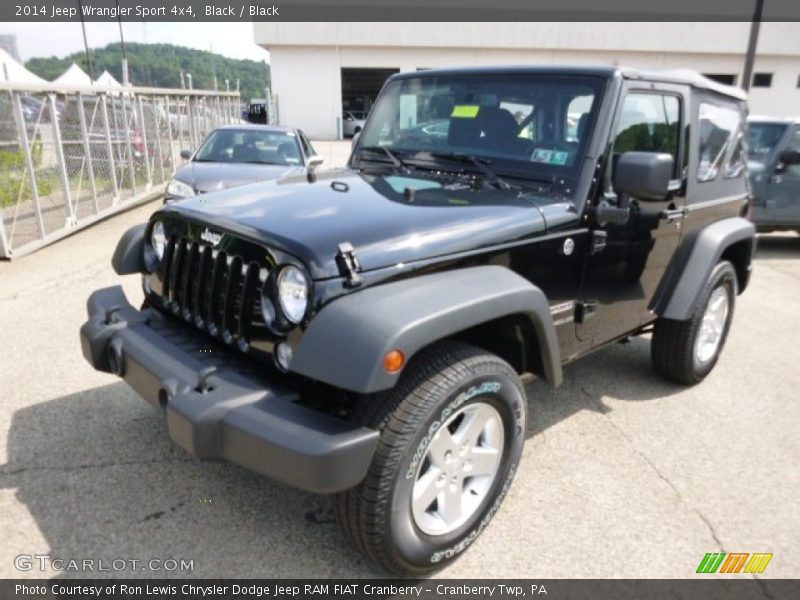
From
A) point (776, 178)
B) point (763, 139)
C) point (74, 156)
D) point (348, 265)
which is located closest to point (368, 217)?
point (348, 265)

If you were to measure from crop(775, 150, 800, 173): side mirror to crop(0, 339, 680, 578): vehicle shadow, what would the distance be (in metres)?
6.35

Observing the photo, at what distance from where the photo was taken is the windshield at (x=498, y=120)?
310 cm

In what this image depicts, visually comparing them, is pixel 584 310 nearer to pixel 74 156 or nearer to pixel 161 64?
pixel 74 156

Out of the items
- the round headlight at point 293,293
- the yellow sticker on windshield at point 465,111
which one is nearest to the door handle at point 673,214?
the yellow sticker on windshield at point 465,111

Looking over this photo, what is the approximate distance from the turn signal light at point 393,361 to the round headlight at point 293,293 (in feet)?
1.31

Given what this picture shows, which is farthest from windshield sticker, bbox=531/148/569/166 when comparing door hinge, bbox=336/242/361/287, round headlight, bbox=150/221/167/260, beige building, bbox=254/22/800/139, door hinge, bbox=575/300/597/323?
beige building, bbox=254/22/800/139

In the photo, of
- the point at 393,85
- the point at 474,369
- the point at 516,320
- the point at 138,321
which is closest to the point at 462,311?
the point at 474,369

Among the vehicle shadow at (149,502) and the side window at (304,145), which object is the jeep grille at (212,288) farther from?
the side window at (304,145)

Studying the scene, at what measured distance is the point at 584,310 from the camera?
3191 mm

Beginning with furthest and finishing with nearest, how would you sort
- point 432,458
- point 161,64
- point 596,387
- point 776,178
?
point 161,64 → point 776,178 → point 596,387 → point 432,458

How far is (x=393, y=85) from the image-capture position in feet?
13.1

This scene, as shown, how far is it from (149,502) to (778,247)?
9856 mm

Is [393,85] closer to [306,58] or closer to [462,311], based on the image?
[462,311]

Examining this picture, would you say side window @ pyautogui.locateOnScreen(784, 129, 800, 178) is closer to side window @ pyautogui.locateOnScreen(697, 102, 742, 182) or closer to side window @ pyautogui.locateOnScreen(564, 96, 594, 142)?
side window @ pyautogui.locateOnScreen(697, 102, 742, 182)
